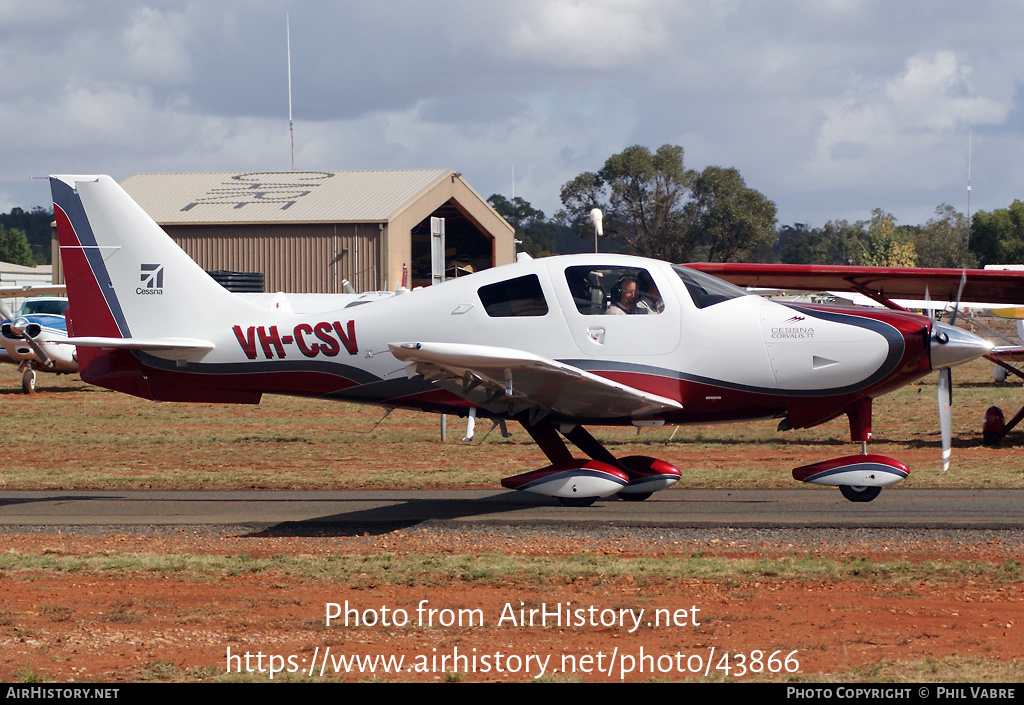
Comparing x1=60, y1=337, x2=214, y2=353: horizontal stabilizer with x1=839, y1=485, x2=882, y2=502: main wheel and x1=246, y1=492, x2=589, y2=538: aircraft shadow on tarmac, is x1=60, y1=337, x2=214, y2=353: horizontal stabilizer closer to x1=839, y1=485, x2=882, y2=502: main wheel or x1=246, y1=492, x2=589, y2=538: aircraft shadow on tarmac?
x1=246, y1=492, x2=589, y2=538: aircraft shadow on tarmac

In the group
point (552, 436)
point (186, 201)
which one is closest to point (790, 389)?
point (552, 436)

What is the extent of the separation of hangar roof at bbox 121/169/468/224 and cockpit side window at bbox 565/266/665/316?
1411 inches

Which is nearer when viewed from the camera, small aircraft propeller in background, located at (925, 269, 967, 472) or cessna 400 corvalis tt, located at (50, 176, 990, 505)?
small aircraft propeller in background, located at (925, 269, 967, 472)

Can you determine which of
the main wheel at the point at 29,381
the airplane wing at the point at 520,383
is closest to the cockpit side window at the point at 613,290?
the airplane wing at the point at 520,383

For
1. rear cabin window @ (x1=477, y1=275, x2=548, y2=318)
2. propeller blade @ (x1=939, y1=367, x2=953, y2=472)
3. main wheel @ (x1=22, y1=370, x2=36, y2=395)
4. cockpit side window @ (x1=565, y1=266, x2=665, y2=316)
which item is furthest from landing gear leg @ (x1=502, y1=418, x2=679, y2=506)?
main wheel @ (x1=22, y1=370, x2=36, y2=395)

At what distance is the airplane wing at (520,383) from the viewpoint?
8.45 metres

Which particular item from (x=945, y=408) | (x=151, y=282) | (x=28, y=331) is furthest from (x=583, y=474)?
(x=28, y=331)

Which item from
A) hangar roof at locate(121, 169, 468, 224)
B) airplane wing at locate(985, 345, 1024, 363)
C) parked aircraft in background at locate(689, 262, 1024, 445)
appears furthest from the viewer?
hangar roof at locate(121, 169, 468, 224)

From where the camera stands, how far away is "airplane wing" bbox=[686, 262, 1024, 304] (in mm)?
14602

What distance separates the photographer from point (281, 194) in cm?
4925

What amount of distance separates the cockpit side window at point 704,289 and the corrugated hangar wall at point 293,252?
36.1 m

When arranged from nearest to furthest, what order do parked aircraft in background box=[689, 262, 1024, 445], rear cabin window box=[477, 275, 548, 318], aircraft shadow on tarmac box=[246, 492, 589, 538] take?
aircraft shadow on tarmac box=[246, 492, 589, 538] < rear cabin window box=[477, 275, 548, 318] < parked aircraft in background box=[689, 262, 1024, 445]

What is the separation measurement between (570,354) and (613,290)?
0.76 m

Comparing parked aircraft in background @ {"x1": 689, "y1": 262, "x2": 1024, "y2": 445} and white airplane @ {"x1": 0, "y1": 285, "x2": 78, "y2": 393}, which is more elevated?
parked aircraft in background @ {"x1": 689, "y1": 262, "x2": 1024, "y2": 445}
